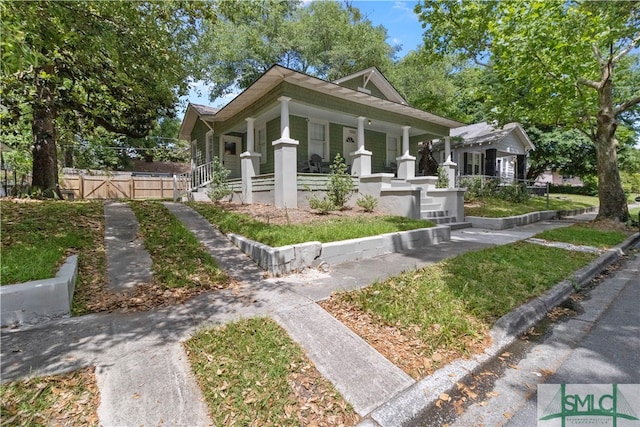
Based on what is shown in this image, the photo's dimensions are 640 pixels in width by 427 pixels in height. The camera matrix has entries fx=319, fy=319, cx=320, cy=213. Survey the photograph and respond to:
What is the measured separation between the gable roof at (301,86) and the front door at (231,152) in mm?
1059

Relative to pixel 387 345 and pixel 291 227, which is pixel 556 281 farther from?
pixel 291 227

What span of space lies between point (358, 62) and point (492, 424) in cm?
2172

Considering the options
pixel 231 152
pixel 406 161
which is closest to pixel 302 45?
pixel 231 152

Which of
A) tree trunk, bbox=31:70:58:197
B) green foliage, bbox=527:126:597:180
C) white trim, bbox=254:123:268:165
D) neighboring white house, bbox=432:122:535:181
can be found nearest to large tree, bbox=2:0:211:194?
tree trunk, bbox=31:70:58:197

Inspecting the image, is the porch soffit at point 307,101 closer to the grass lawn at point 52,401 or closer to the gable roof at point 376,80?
the gable roof at point 376,80

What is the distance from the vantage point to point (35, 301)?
3.09m

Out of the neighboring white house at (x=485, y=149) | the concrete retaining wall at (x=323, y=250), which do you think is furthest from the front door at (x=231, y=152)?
the neighboring white house at (x=485, y=149)

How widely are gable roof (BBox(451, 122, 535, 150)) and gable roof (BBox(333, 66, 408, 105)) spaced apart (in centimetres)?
670

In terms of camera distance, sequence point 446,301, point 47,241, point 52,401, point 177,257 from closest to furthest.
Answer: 1. point 52,401
2. point 446,301
3. point 47,241
4. point 177,257

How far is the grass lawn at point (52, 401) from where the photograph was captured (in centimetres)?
190

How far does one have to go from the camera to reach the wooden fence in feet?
59.1

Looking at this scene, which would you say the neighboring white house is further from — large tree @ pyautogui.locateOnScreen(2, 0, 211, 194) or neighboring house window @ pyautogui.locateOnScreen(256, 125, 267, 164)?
large tree @ pyautogui.locateOnScreen(2, 0, 211, 194)

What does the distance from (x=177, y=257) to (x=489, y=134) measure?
19.3 meters

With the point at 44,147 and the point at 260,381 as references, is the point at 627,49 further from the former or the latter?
the point at 44,147
